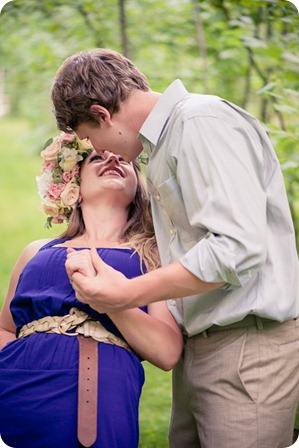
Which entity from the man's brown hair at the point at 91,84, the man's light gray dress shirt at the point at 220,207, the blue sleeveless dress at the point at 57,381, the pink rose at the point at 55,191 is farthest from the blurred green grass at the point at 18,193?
the man's light gray dress shirt at the point at 220,207

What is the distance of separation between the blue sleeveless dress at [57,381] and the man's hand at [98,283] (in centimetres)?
41

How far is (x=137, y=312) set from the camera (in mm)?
2660

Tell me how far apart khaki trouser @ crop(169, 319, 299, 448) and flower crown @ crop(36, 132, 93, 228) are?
87cm

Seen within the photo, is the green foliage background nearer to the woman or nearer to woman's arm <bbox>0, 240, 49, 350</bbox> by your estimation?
the woman

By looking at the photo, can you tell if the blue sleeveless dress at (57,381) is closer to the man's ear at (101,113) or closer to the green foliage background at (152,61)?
the man's ear at (101,113)

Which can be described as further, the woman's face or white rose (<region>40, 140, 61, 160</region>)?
white rose (<region>40, 140, 61, 160</region>)

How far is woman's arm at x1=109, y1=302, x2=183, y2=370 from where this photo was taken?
8.71 feet

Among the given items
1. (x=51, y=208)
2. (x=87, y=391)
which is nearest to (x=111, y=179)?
(x=51, y=208)

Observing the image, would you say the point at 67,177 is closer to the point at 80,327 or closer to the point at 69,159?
the point at 69,159

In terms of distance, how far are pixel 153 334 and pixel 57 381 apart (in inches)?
14.2

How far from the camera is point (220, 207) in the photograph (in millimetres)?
2170

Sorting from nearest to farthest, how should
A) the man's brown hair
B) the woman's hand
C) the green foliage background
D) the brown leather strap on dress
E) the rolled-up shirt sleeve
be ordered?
the rolled-up shirt sleeve → the woman's hand → the man's brown hair → the brown leather strap on dress → the green foliage background

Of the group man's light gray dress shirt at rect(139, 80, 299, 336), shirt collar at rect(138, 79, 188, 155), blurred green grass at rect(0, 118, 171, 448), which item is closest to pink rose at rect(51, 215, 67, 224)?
→ man's light gray dress shirt at rect(139, 80, 299, 336)

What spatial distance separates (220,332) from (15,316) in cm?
81
